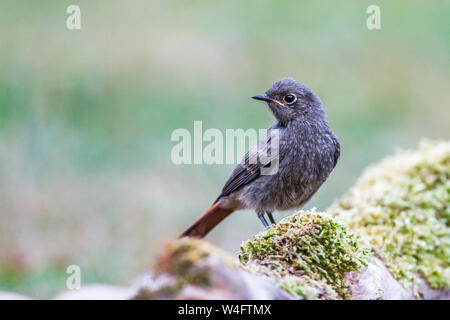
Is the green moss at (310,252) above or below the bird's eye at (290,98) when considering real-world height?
below

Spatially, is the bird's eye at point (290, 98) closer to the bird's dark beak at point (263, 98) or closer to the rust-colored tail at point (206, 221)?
the bird's dark beak at point (263, 98)

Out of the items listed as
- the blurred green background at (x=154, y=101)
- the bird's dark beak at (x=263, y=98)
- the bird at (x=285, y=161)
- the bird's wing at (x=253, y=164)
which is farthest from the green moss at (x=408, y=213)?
the blurred green background at (x=154, y=101)

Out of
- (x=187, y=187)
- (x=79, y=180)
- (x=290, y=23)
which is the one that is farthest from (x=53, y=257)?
(x=290, y=23)

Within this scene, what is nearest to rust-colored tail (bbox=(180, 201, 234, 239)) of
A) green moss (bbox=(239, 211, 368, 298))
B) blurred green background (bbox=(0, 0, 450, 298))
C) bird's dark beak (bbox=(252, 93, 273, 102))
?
bird's dark beak (bbox=(252, 93, 273, 102))

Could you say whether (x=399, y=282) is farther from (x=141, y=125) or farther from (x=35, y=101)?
(x=35, y=101)

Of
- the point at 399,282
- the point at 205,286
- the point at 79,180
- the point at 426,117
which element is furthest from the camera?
the point at 426,117
